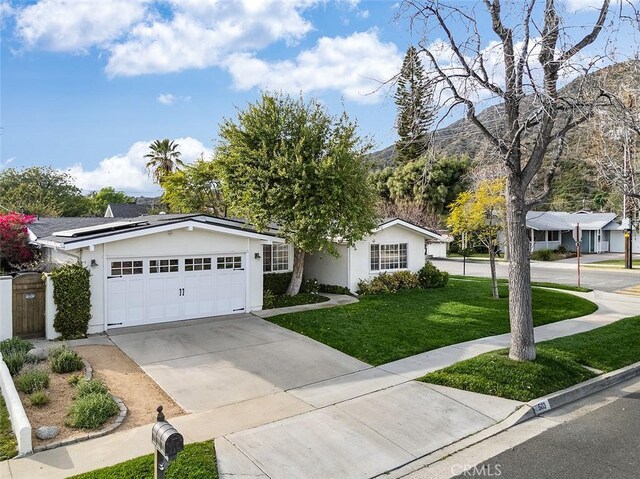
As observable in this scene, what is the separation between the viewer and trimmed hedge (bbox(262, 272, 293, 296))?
16.9 meters

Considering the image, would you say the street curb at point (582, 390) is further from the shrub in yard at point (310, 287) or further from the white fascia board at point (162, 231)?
the shrub in yard at point (310, 287)

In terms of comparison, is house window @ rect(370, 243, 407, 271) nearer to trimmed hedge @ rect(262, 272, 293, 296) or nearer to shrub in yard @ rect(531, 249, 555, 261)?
trimmed hedge @ rect(262, 272, 293, 296)

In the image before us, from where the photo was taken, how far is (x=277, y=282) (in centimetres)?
1717

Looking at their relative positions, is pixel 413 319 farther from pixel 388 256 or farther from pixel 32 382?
pixel 32 382

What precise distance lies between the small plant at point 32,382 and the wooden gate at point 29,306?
12.5 ft

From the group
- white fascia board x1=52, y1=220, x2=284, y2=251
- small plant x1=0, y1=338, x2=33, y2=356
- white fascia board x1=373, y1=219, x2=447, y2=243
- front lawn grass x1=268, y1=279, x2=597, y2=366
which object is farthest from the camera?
white fascia board x1=373, y1=219, x2=447, y2=243

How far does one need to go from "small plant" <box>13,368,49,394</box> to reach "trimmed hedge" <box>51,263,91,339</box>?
11.1 feet

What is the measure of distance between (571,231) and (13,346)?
146 feet

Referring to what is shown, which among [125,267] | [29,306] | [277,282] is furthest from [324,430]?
[277,282]

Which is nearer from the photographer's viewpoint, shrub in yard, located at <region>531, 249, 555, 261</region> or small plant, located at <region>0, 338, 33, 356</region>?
small plant, located at <region>0, 338, 33, 356</region>

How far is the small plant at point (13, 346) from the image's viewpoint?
922cm

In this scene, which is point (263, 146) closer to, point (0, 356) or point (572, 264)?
point (0, 356)

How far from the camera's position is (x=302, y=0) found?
37.8 feet

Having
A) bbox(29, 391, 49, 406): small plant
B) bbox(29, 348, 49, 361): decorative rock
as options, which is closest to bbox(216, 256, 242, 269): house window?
bbox(29, 348, 49, 361): decorative rock
